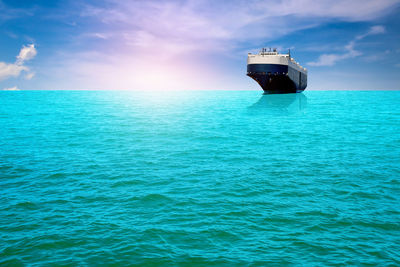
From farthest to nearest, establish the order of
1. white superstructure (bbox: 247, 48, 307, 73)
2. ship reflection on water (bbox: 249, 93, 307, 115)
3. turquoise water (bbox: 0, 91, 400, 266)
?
white superstructure (bbox: 247, 48, 307, 73), ship reflection on water (bbox: 249, 93, 307, 115), turquoise water (bbox: 0, 91, 400, 266)

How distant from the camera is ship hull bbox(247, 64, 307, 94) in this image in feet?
286

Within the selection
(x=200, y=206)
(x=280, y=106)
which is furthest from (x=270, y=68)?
(x=200, y=206)

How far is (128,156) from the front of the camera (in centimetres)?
2073

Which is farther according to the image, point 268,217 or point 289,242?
point 268,217

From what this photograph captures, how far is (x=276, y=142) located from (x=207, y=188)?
45.9ft

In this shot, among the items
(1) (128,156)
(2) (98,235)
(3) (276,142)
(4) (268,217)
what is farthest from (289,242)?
(3) (276,142)

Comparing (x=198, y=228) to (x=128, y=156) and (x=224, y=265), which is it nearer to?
(x=224, y=265)

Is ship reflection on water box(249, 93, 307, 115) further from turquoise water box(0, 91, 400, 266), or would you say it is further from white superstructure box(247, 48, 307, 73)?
turquoise water box(0, 91, 400, 266)

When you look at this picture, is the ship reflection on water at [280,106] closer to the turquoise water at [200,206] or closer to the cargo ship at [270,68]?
the cargo ship at [270,68]

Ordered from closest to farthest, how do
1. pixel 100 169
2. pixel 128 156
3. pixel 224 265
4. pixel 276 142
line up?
pixel 224 265 < pixel 100 169 < pixel 128 156 < pixel 276 142

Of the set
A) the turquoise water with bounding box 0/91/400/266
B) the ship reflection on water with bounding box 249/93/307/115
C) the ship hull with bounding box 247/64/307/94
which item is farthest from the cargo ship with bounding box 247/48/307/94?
the turquoise water with bounding box 0/91/400/266

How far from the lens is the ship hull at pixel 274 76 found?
87125 mm

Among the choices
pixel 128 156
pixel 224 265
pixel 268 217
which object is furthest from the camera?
pixel 128 156

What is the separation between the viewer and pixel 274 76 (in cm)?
9006
